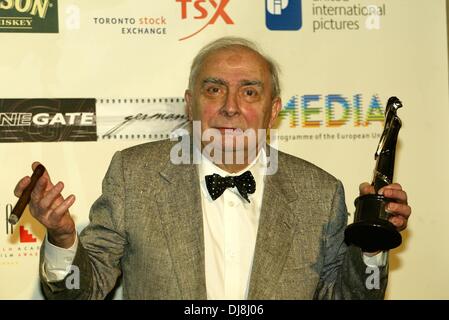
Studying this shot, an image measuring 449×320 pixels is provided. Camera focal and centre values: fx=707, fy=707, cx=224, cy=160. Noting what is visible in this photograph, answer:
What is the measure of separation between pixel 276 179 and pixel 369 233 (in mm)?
525

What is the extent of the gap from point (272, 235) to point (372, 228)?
0.43 metres

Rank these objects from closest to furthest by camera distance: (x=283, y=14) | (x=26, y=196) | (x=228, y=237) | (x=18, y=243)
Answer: (x=26, y=196) → (x=228, y=237) → (x=18, y=243) → (x=283, y=14)

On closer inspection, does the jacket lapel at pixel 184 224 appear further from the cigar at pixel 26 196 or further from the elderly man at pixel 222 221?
the cigar at pixel 26 196

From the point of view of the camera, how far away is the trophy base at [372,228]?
2439mm

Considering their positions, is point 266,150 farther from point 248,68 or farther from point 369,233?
Result: point 369,233

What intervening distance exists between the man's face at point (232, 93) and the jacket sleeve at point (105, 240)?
1.36 ft

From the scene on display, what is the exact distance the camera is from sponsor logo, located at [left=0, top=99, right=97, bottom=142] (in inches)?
126

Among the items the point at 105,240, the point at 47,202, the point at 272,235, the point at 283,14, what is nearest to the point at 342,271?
the point at 272,235

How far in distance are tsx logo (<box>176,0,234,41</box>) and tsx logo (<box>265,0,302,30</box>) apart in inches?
7.6

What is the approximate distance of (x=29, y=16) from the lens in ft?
10.6

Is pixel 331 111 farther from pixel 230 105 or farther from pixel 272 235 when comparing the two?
pixel 272 235

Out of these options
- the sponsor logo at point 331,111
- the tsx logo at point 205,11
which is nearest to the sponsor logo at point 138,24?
the tsx logo at point 205,11

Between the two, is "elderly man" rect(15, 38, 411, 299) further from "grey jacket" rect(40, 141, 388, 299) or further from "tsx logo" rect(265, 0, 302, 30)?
"tsx logo" rect(265, 0, 302, 30)
